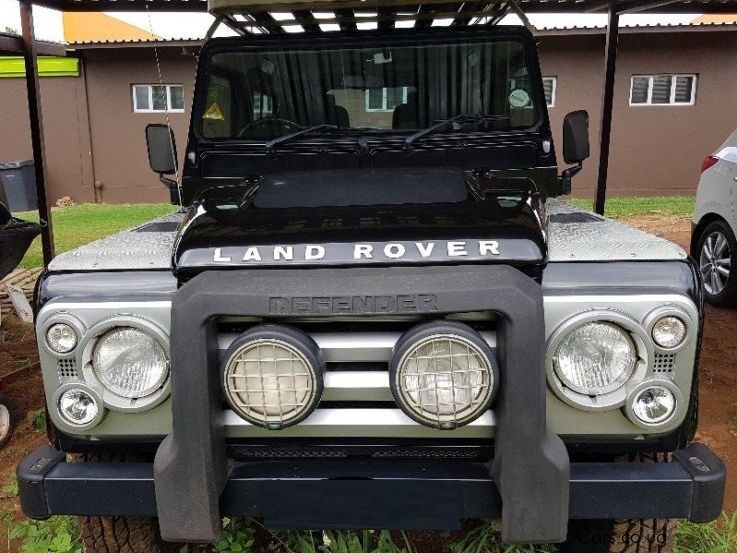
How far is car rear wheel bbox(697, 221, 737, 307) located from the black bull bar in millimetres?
4321

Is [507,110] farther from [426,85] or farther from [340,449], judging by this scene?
[340,449]

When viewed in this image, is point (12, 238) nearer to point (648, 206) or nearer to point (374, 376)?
point (374, 376)

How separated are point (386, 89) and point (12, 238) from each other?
2.39 m

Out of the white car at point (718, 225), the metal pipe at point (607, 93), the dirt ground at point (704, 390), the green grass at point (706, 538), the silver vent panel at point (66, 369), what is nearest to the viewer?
the silver vent panel at point (66, 369)

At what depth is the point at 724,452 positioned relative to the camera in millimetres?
3457

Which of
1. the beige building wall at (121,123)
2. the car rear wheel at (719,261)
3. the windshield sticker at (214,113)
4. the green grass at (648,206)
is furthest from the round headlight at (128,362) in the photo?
the beige building wall at (121,123)

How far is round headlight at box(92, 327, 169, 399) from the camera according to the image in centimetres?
188

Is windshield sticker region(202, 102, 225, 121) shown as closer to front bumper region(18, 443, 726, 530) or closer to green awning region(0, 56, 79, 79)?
front bumper region(18, 443, 726, 530)

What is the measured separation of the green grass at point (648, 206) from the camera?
36.7 feet

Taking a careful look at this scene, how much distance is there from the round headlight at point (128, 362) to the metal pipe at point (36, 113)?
410 cm

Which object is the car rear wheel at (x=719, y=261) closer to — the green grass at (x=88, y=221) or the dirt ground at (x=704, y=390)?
the dirt ground at (x=704, y=390)

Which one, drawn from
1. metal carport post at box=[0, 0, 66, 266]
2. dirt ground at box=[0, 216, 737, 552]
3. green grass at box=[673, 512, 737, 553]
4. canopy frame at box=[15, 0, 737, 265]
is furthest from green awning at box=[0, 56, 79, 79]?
green grass at box=[673, 512, 737, 553]

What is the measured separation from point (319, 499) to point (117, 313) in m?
0.74

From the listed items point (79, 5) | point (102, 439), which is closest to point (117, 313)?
point (102, 439)
